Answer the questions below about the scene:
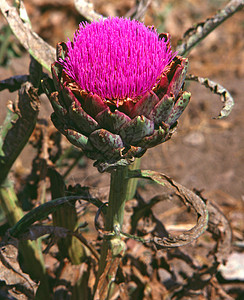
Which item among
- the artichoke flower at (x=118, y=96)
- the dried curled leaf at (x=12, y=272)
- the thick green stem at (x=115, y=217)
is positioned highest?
the artichoke flower at (x=118, y=96)

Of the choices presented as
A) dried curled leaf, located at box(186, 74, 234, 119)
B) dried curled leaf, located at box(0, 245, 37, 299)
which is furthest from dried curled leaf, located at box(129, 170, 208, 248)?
dried curled leaf, located at box(0, 245, 37, 299)

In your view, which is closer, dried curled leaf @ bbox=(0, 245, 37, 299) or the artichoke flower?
the artichoke flower

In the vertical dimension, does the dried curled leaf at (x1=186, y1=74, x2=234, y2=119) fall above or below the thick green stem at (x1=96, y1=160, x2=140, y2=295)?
above

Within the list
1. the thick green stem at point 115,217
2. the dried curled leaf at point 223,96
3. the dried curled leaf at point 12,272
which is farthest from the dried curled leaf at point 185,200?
the dried curled leaf at point 12,272

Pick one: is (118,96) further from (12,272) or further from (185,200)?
(12,272)

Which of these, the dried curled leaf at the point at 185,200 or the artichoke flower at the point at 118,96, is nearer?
the artichoke flower at the point at 118,96

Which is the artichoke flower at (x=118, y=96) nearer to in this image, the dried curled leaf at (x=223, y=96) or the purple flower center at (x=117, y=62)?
the purple flower center at (x=117, y=62)

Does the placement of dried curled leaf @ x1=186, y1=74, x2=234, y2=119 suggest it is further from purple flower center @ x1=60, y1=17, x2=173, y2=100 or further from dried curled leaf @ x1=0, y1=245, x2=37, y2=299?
dried curled leaf @ x1=0, y1=245, x2=37, y2=299
